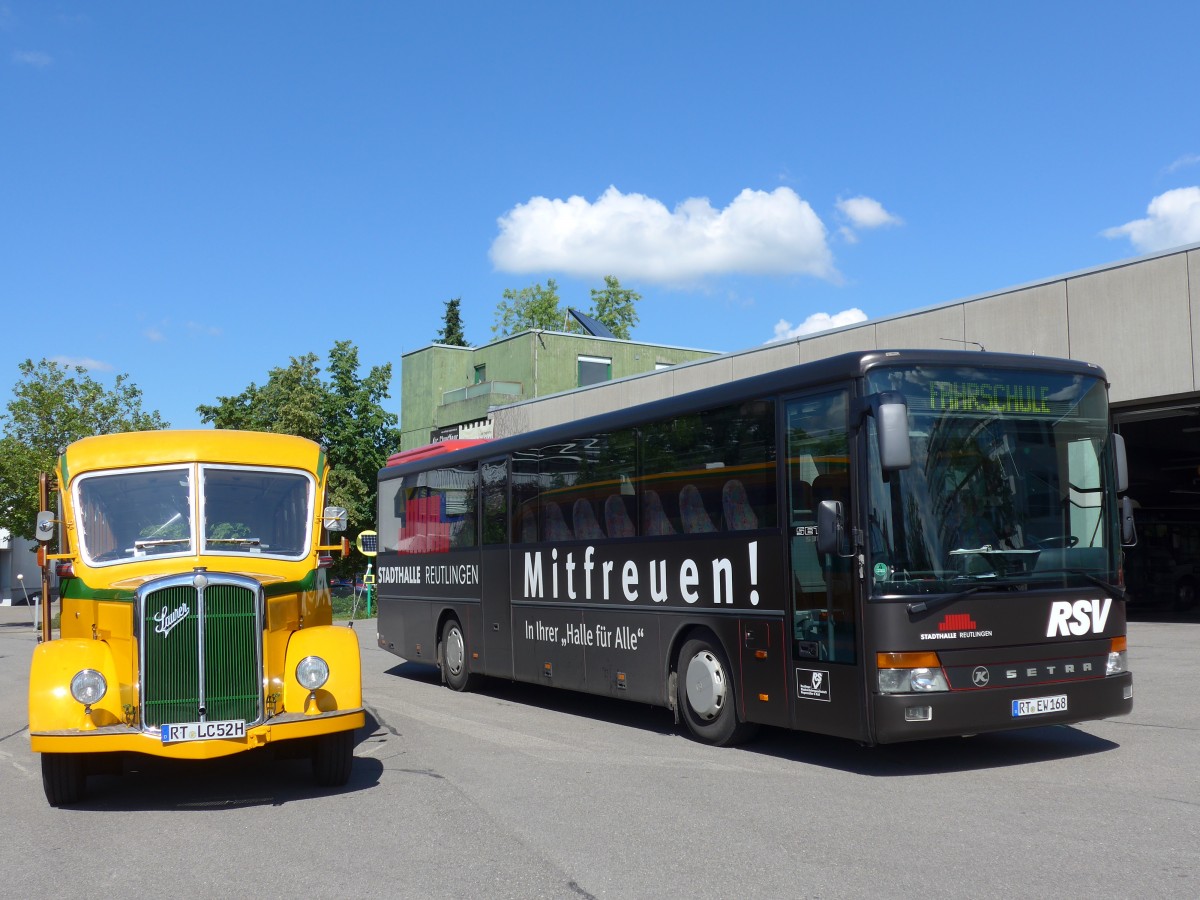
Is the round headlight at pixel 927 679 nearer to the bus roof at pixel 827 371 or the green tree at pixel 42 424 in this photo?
the bus roof at pixel 827 371

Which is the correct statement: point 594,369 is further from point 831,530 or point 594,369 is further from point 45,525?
point 831,530

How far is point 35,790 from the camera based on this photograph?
9531 millimetres

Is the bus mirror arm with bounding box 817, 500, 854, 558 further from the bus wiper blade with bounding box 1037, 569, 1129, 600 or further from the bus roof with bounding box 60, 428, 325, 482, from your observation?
the bus roof with bounding box 60, 428, 325, 482

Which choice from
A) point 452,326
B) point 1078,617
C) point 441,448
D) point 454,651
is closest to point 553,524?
point 454,651

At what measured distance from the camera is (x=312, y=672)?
8.76 meters

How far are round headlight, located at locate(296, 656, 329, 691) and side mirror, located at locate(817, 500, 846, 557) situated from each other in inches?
144

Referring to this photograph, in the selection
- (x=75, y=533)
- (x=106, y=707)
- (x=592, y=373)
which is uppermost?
(x=592, y=373)

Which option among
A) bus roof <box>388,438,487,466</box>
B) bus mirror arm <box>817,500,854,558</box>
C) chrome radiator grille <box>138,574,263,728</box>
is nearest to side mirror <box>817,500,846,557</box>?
bus mirror arm <box>817,500,854,558</box>

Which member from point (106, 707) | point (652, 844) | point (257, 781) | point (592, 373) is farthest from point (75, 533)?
point (592, 373)

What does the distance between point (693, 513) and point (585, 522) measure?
212 cm

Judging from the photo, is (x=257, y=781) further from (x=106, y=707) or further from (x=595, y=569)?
(x=595, y=569)

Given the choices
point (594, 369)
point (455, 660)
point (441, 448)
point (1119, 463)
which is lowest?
point (455, 660)

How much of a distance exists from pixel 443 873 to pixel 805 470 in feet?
15.1

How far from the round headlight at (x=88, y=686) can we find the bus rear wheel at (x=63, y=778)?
56cm
